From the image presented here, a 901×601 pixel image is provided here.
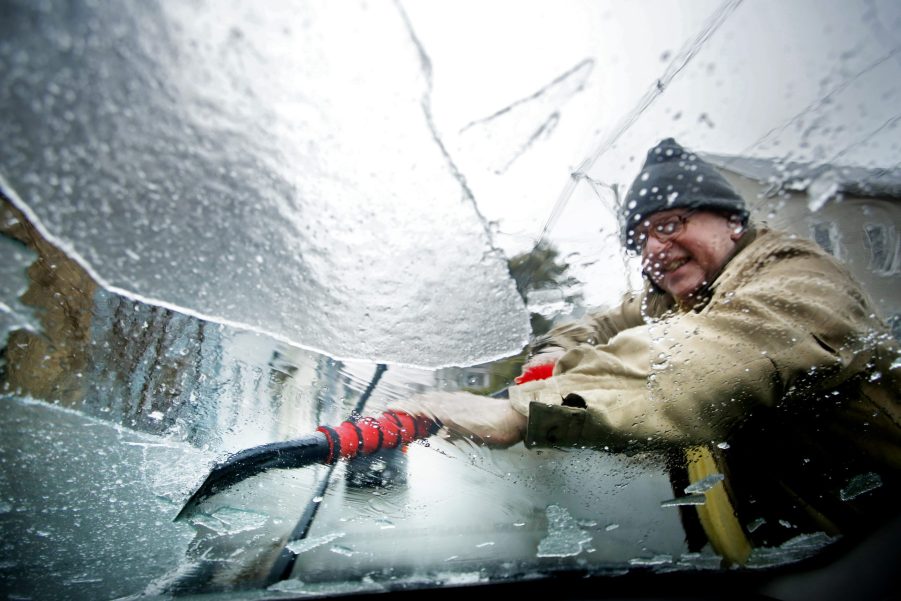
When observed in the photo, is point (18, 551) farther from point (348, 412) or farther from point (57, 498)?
point (348, 412)

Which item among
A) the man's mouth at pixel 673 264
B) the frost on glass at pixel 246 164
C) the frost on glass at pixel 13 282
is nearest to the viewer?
the frost on glass at pixel 246 164

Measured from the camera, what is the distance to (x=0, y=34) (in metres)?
0.43

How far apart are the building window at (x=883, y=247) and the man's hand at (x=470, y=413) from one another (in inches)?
30.8

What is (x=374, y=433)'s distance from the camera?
3.24ft

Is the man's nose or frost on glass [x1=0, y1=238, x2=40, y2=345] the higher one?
the man's nose

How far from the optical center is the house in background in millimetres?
667

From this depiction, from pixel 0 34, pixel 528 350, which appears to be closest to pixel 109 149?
pixel 0 34

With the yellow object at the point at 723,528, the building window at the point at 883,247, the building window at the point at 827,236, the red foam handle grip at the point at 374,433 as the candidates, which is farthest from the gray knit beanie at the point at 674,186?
the yellow object at the point at 723,528

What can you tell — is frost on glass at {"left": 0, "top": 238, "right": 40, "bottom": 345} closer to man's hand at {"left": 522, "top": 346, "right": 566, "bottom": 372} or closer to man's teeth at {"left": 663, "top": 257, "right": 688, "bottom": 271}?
man's hand at {"left": 522, "top": 346, "right": 566, "bottom": 372}

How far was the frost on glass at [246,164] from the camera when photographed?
0.47 metres

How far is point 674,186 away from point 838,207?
1.03 ft

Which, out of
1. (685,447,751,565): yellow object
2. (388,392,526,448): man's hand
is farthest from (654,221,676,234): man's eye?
(685,447,751,565): yellow object

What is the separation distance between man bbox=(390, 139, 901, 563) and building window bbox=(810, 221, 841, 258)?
15 mm

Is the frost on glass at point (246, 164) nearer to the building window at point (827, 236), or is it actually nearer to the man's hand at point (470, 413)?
the man's hand at point (470, 413)
